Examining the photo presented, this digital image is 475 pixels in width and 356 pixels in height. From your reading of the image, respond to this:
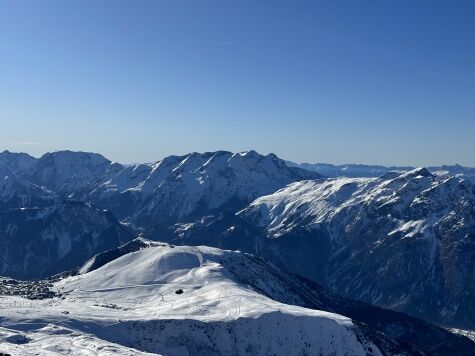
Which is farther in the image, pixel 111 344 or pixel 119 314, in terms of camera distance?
pixel 119 314

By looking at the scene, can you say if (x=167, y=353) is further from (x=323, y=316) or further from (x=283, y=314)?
(x=323, y=316)

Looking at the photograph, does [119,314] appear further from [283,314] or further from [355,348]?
[355,348]

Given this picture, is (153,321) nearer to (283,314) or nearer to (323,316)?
(283,314)

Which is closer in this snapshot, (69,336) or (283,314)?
(69,336)

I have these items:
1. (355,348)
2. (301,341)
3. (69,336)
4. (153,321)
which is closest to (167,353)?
(153,321)

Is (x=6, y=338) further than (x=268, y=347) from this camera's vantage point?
No

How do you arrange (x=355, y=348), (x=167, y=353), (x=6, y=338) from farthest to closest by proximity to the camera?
(x=355, y=348), (x=167, y=353), (x=6, y=338)

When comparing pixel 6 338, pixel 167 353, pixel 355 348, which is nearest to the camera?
pixel 6 338

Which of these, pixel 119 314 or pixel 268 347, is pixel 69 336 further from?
pixel 268 347
